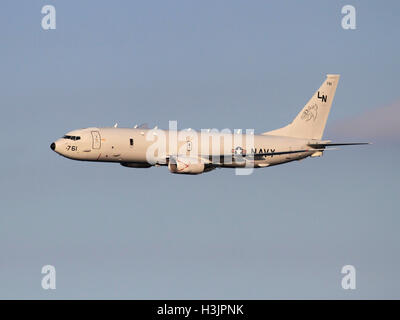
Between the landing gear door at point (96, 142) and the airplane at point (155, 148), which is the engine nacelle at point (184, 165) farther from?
the landing gear door at point (96, 142)

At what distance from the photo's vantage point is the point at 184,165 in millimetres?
193750

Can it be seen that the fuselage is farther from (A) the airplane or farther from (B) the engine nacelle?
(B) the engine nacelle

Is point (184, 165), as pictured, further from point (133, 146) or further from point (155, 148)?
point (133, 146)

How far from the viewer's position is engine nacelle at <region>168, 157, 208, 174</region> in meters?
194

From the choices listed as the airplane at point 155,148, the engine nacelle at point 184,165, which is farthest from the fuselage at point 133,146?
the engine nacelle at point 184,165

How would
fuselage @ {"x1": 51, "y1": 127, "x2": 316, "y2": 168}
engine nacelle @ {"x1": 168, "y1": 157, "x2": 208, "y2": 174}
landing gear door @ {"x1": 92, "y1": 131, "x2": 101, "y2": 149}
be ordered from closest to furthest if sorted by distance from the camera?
landing gear door @ {"x1": 92, "y1": 131, "x2": 101, "y2": 149} < fuselage @ {"x1": 51, "y1": 127, "x2": 316, "y2": 168} < engine nacelle @ {"x1": 168, "y1": 157, "x2": 208, "y2": 174}

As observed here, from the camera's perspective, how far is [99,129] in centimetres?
19300

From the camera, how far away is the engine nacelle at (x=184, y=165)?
193625 mm

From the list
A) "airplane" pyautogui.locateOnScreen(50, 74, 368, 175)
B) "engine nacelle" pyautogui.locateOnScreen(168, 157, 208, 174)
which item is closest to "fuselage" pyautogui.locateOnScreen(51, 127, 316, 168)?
"airplane" pyautogui.locateOnScreen(50, 74, 368, 175)

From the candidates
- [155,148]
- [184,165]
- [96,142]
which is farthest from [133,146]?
[184,165]
